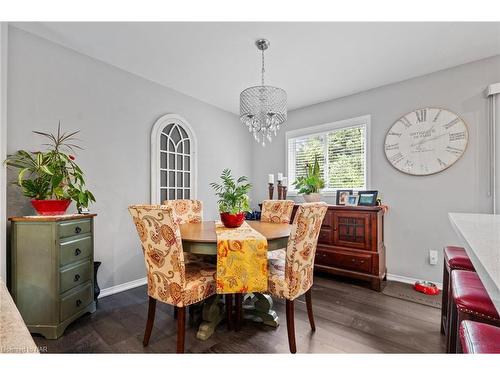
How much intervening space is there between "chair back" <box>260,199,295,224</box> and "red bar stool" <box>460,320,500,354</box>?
6.12 ft

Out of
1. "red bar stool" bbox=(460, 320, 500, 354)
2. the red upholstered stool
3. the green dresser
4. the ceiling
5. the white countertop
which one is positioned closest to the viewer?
the white countertop

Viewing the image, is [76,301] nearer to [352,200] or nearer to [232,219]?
[232,219]

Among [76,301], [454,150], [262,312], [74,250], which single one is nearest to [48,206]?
[74,250]

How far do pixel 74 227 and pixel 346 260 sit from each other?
112 inches

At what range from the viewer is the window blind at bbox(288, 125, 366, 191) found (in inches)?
130

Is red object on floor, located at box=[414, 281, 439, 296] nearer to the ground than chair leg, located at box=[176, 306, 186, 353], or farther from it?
nearer to the ground

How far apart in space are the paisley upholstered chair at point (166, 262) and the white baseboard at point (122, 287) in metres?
1.30

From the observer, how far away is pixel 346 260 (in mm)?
2879

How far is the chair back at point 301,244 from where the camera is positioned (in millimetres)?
1547

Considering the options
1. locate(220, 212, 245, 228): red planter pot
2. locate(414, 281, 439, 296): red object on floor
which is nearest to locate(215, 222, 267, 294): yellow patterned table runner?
locate(220, 212, 245, 228): red planter pot

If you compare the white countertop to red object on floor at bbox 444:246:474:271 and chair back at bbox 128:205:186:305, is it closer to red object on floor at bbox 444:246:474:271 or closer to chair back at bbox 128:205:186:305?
red object on floor at bbox 444:246:474:271

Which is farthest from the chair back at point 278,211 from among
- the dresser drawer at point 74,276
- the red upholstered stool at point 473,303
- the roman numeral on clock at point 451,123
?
the roman numeral on clock at point 451,123

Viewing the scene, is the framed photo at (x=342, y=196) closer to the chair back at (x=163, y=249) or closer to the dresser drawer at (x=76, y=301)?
the chair back at (x=163, y=249)
